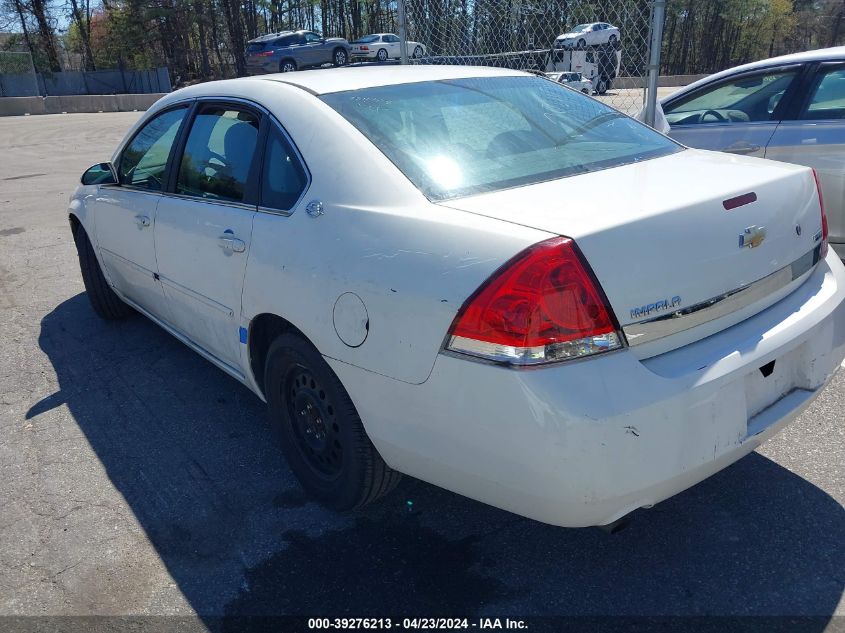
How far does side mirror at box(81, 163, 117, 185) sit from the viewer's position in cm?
440

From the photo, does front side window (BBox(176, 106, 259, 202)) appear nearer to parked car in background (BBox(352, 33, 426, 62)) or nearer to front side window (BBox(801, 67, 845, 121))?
front side window (BBox(801, 67, 845, 121))

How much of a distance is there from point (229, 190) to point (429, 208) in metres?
1.26

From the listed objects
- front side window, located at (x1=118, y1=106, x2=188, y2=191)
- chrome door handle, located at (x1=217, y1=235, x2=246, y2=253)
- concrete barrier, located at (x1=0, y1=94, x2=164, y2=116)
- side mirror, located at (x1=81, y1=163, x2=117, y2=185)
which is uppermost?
front side window, located at (x1=118, y1=106, x2=188, y2=191)

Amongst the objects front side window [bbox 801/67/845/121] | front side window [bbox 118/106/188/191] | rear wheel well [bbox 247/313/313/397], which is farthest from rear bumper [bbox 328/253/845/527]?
front side window [bbox 801/67/845/121]

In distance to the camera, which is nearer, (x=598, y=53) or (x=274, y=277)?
(x=274, y=277)

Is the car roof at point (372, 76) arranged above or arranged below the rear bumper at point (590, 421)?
above

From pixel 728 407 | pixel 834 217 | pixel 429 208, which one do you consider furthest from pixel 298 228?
pixel 834 217

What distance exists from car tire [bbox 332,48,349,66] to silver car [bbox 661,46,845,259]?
27.2 m

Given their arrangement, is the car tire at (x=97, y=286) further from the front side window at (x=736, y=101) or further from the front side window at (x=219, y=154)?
the front side window at (x=736, y=101)

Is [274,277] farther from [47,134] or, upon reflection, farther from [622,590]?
[47,134]

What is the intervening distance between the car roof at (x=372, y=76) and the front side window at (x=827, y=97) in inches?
101

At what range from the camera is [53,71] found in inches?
1539

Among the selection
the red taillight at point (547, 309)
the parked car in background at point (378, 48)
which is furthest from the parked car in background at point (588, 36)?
the parked car in background at point (378, 48)

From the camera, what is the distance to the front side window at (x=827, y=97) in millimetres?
4926
